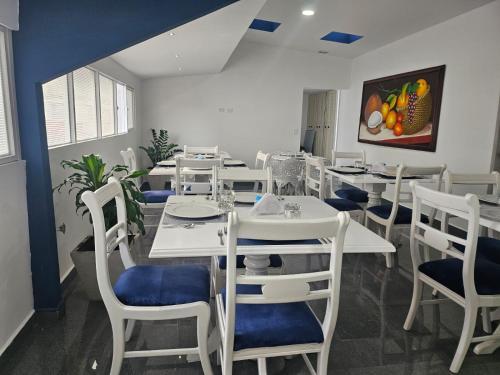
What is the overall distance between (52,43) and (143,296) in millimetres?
1466

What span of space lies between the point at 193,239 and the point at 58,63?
1.31 metres

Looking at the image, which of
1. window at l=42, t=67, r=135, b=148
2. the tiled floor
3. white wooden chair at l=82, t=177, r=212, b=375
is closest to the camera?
white wooden chair at l=82, t=177, r=212, b=375

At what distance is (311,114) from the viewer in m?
10.1

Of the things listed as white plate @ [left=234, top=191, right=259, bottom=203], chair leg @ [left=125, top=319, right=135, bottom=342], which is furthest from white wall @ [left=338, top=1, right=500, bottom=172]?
chair leg @ [left=125, top=319, right=135, bottom=342]

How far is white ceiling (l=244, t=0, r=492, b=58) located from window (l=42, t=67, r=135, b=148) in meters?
2.51

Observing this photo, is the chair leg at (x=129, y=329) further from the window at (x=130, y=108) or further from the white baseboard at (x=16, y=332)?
the window at (x=130, y=108)

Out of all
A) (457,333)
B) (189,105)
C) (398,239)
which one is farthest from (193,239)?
(189,105)

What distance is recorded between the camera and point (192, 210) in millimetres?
1970

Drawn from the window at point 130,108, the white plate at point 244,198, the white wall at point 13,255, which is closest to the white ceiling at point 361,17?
the window at point 130,108

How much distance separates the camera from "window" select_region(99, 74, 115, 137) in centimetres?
459

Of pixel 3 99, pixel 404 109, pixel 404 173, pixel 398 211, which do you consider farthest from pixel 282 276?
pixel 404 109

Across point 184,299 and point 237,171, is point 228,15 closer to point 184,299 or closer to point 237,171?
point 237,171

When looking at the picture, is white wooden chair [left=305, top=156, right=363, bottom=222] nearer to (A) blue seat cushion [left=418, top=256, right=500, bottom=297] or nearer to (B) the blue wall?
(A) blue seat cushion [left=418, top=256, right=500, bottom=297]

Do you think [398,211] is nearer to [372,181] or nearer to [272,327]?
[372,181]
